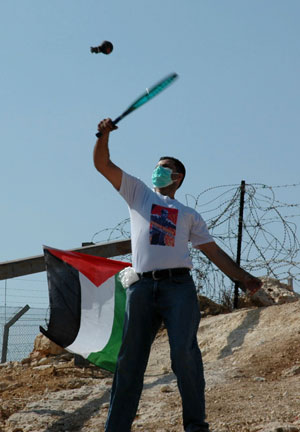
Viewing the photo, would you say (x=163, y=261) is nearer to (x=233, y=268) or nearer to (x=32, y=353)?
(x=233, y=268)

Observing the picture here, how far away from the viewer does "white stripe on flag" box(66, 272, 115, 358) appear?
26.3ft

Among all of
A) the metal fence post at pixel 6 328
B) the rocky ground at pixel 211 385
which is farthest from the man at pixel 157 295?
the metal fence post at pixel 6 328

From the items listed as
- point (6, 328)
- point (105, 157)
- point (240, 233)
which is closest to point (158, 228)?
point (105, 157)

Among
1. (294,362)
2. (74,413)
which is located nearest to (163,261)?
(74,413)

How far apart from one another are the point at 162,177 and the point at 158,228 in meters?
0.40

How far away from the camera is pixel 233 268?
5.25 metres

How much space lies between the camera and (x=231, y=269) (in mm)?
5254

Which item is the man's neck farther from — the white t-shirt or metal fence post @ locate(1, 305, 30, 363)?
metal fence post @ locate(1, 305, 30, 363)

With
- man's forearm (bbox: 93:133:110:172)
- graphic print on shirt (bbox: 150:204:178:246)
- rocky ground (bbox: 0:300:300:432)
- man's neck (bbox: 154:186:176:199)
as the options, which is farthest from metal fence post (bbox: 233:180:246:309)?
man's forearm (bbox: 93:133:110:172)

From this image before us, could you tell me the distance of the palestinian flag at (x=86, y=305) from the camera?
26.3 feet

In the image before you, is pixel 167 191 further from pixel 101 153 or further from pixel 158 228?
pixel 101 153

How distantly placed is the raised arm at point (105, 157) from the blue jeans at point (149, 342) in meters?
0.66

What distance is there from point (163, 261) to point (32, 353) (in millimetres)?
Answer: 5203

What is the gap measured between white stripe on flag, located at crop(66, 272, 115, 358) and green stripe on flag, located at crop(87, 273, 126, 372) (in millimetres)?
35
